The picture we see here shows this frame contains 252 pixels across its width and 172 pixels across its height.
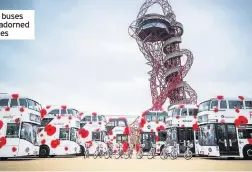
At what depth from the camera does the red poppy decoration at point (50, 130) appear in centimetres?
2017

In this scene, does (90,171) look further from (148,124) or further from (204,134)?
(148,124)

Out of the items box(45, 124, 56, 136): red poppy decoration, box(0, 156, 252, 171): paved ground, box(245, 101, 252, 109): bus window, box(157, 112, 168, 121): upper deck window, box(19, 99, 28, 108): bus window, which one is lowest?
box(0, 156, 252, 171): paved ground

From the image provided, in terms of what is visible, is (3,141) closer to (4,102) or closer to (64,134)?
(4,102)

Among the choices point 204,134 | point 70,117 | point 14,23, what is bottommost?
point 204,134

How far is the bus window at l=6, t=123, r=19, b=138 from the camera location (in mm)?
15789

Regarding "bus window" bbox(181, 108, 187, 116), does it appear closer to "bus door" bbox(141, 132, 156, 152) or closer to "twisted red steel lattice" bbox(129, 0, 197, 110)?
"bus door" bbox(141, 132, 156, 152)

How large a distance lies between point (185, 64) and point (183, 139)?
2129 cm

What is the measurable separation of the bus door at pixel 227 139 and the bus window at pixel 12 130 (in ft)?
45.0

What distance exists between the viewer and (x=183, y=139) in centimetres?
2014

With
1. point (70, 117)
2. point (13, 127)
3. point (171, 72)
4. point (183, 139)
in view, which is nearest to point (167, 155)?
point (183, 139)

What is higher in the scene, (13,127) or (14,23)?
(14,23)

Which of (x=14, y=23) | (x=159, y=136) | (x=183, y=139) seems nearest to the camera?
(x=14, y=23)

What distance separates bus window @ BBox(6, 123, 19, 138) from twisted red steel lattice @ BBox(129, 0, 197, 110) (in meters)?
26.2

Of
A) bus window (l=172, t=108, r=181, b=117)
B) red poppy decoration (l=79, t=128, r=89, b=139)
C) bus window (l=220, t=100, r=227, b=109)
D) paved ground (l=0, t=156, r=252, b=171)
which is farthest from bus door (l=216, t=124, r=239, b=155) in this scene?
red poppy decoration (l=79, t=128, r=89, b=139)
